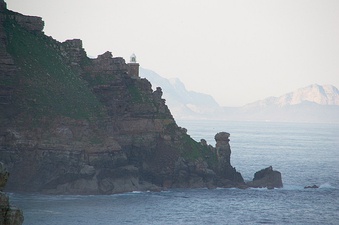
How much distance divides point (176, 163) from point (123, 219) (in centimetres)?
3122

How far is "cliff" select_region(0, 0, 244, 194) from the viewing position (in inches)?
4183

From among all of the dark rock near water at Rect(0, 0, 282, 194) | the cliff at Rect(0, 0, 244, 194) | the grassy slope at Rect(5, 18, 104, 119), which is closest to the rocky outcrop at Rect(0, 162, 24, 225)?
the cliff at Rect(0, 0, 244, 194)

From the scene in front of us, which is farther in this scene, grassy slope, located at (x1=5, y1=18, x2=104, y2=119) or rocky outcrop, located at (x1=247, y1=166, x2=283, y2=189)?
rocky outcrop, located at (x1=247, y1=166, x2=283, y2=189)

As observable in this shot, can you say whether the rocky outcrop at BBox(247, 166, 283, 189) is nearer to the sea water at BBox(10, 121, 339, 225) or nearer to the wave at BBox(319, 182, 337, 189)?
the sea water at BBox(10, 121, 339, 225)

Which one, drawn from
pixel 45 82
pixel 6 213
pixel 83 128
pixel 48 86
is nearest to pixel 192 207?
pixel 83 128

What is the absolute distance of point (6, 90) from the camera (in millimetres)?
110375

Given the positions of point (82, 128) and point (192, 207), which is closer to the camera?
point (192, 207)

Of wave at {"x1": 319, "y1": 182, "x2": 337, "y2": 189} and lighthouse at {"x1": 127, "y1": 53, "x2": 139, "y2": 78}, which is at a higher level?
lighthouse at {"x1": 127, "y1": 53, "x2": 139, "y2": 78}

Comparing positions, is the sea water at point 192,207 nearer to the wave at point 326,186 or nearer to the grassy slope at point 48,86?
the wave at point 326,186

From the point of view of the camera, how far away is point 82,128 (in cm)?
11331

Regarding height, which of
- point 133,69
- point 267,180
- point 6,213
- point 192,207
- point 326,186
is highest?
point 133,69

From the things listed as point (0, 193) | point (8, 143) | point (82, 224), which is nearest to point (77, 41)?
point (8, 143)

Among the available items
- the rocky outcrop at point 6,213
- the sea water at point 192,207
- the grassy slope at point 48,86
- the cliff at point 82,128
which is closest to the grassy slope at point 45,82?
the grassy slope at point 48,86

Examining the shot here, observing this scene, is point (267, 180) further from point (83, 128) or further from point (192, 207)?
point (83, 128)
